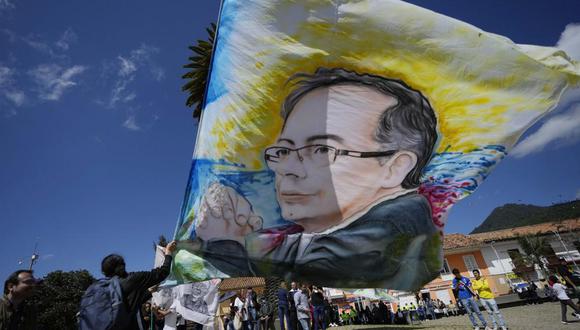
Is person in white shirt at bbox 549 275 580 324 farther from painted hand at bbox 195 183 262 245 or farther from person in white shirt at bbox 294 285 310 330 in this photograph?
painted hand at bbox 195 183 262 245

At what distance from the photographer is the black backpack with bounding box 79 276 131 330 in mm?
2529

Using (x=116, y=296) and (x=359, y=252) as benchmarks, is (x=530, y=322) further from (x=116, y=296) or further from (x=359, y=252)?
(x=116, y=296)

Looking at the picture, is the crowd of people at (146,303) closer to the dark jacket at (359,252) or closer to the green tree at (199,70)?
the dark jacket at (359,252)

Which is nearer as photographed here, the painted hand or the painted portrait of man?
the painted portrait of man

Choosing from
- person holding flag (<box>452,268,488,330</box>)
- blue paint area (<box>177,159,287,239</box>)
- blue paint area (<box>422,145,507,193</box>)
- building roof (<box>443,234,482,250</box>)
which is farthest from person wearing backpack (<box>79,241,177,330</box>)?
building roof (<box>443,234,482,250</box>)

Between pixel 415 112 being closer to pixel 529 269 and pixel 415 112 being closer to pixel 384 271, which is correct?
pixel 384 271

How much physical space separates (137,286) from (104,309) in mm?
304

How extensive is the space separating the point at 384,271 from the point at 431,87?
186 centimetres

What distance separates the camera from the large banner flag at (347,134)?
317 cm

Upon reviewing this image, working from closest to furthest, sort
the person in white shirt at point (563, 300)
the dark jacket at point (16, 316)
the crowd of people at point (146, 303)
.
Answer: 1. the crowd of people at point (146, 303)
2. the dark jacket at point (16, 316)
3. the person in white shirt at point (563, 300)

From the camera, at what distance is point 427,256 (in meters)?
3.15

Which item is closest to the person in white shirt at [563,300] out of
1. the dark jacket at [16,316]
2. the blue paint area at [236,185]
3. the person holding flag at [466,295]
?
the person holding flag at [466,295]

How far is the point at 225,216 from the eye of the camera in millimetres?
3367

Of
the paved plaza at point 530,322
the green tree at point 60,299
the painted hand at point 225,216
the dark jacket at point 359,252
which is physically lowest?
the paved plaza at point 530,322
